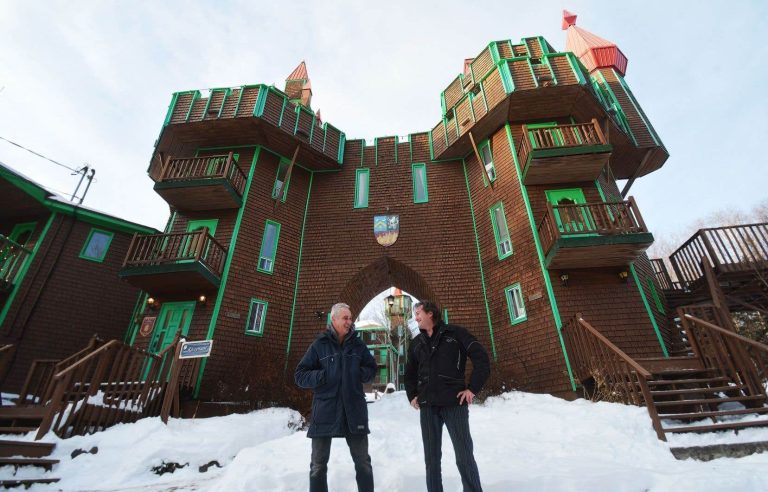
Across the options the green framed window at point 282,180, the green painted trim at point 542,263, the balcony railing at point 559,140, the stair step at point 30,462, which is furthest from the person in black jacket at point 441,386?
the green framed window at point 282,180

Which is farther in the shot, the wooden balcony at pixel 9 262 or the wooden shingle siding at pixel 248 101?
the wooden shingle siding at pixel 248 101

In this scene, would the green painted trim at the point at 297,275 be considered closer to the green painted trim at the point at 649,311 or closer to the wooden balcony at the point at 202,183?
the wooden balcony at the point at 202,183

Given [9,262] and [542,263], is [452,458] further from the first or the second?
[9,262]

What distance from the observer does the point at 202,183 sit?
1191 centimetres

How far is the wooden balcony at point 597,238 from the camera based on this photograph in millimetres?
9109

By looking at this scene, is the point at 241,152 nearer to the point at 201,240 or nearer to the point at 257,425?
the point at 201,240

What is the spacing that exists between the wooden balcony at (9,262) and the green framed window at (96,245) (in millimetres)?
1529

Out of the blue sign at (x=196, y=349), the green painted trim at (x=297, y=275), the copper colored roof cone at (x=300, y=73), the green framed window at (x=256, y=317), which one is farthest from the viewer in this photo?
the copper colored roof cone at (x=300, y=73)

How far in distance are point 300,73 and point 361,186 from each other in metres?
9.22

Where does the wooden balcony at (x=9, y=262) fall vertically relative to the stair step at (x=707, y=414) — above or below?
above

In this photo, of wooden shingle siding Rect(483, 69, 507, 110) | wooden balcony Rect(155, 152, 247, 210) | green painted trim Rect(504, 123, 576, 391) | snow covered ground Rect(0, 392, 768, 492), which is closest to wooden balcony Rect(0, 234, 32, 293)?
wooden balcony Rect(155, 152, 247, 210)

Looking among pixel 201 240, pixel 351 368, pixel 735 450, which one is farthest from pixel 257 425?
pixel 735 450

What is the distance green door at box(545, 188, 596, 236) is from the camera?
9.67 meters

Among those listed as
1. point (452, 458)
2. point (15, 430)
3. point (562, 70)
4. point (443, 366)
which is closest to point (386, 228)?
point (562, 70)
